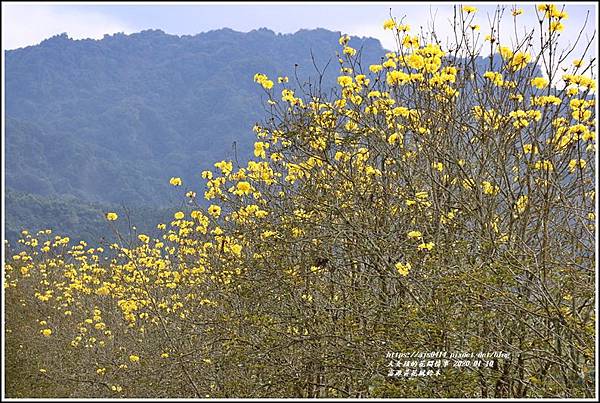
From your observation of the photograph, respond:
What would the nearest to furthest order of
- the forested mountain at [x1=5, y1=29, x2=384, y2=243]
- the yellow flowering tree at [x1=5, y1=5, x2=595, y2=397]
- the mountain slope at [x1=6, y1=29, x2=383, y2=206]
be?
the yellow flowering tree at [x1=5, y1=5, x2=595, y2=397] → the forested mountain at [x1=5, y1=29, x2=384, y2=243] → the mountain slope at [x1=6, y1=29, x2=383, y2=206]

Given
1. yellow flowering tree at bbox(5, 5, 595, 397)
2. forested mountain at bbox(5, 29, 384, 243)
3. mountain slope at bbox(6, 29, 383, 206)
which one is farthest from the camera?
mountain slope at bbox(6, 29, 383, 206)

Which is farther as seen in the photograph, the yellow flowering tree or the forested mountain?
the forested mountain

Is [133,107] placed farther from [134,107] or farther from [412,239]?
[412,239]

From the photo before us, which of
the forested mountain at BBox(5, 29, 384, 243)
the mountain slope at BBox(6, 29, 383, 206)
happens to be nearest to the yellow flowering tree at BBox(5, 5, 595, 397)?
the forested mountain at BBox(5, 29, 384, 243)

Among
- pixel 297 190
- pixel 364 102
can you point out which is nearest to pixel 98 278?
pixel 297 190

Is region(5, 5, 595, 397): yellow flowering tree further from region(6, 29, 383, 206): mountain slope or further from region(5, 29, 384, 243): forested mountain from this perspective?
region(6, 29, 383, 206): mountain slope

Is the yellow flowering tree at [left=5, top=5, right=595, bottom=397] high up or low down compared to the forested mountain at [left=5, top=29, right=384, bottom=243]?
down

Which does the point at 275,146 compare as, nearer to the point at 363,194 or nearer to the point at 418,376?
the point at 363,194

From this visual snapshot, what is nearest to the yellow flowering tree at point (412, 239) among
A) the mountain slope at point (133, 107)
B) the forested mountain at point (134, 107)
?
the forested mountain at point (134, 107)
